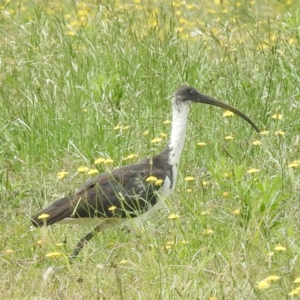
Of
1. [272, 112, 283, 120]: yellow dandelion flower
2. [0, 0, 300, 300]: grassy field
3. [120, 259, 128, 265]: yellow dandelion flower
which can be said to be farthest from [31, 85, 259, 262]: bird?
[272, 112, 283, 120]: yellow dandelion flower

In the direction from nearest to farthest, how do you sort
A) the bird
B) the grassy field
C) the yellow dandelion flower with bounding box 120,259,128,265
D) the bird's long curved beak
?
1. the grassy field
2. the yellow dandelion flower with bounding box 120,259,128,265
3. the bird
4. the bird's long curved beak

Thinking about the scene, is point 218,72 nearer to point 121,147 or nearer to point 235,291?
point 121,147

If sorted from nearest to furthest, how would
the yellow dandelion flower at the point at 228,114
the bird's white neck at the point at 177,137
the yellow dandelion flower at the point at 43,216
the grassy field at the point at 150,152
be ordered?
1. the grassy field at the point at 150,152
2. the yellow dandelion flower at the point at 43,216
3. the bird's white neck at the point at 177,137
4. the yellow dandelion flower at the point at 228,114

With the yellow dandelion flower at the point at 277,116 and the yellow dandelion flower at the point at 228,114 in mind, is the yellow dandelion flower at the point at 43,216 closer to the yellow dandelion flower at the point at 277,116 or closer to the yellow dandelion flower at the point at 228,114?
the yellow dandelion flower at the point at 228,114

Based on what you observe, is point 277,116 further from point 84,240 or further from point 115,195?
point 84,240

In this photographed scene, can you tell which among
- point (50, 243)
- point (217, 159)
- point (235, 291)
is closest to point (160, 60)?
point (217, 159)

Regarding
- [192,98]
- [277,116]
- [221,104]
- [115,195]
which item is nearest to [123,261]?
[115,195]

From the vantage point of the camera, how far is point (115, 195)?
284 inches

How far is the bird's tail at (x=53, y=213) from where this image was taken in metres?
6.81

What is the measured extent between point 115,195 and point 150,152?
1045 millimetres

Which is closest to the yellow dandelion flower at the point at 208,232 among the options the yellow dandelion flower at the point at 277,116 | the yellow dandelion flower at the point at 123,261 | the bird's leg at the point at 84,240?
the yellow dandelion flower at the point at 123,261

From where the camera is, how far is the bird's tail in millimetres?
6812

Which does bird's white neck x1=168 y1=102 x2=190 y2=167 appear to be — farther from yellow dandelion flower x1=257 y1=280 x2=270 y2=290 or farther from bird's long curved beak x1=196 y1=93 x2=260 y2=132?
yellow dandelion flower x1=257 y1=280 x2=270 y2=290

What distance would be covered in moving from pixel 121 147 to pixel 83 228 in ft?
3.41
